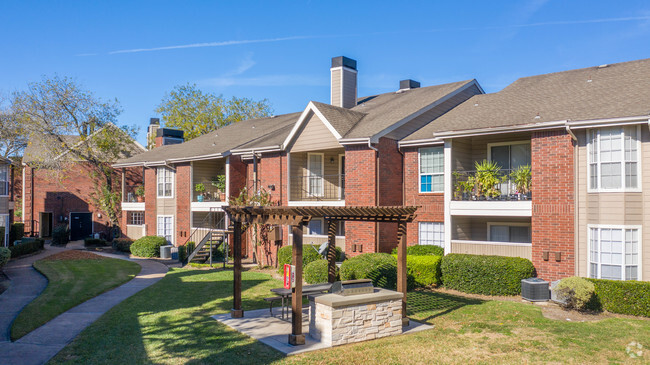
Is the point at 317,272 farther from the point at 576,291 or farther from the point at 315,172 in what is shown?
the point at 576,291

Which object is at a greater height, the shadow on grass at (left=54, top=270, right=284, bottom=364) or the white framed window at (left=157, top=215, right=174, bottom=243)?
the white framed window at (left=157, top=215, right=174, bottom=243)

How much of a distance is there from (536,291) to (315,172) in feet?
39.1

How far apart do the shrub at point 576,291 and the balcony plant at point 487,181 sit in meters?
4.28

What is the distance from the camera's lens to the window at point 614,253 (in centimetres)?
1447

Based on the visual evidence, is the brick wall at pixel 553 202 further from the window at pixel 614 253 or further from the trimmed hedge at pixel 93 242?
the trimmed hedge at pixel 93 242

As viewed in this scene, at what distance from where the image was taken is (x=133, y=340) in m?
10.9

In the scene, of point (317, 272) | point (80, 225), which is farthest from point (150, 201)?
point (317, 272)

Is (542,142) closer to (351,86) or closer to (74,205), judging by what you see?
(351,86)

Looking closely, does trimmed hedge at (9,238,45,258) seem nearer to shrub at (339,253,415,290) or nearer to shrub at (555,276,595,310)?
shrub at (339,253,415,290)

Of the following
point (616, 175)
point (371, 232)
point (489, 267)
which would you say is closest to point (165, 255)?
point (371, 232)

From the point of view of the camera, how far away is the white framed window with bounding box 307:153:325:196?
23641 mm

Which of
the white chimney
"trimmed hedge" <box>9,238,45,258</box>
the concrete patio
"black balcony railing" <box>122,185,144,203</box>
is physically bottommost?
"trimmed hedge" <box>9,238,45,258</box>

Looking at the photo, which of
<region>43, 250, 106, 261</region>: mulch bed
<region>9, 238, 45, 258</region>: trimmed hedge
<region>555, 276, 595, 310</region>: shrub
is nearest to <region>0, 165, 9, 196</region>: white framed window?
<region>9, 238, 45, 258</region>: trimmed hedge

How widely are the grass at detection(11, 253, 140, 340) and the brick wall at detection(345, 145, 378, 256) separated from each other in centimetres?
916
